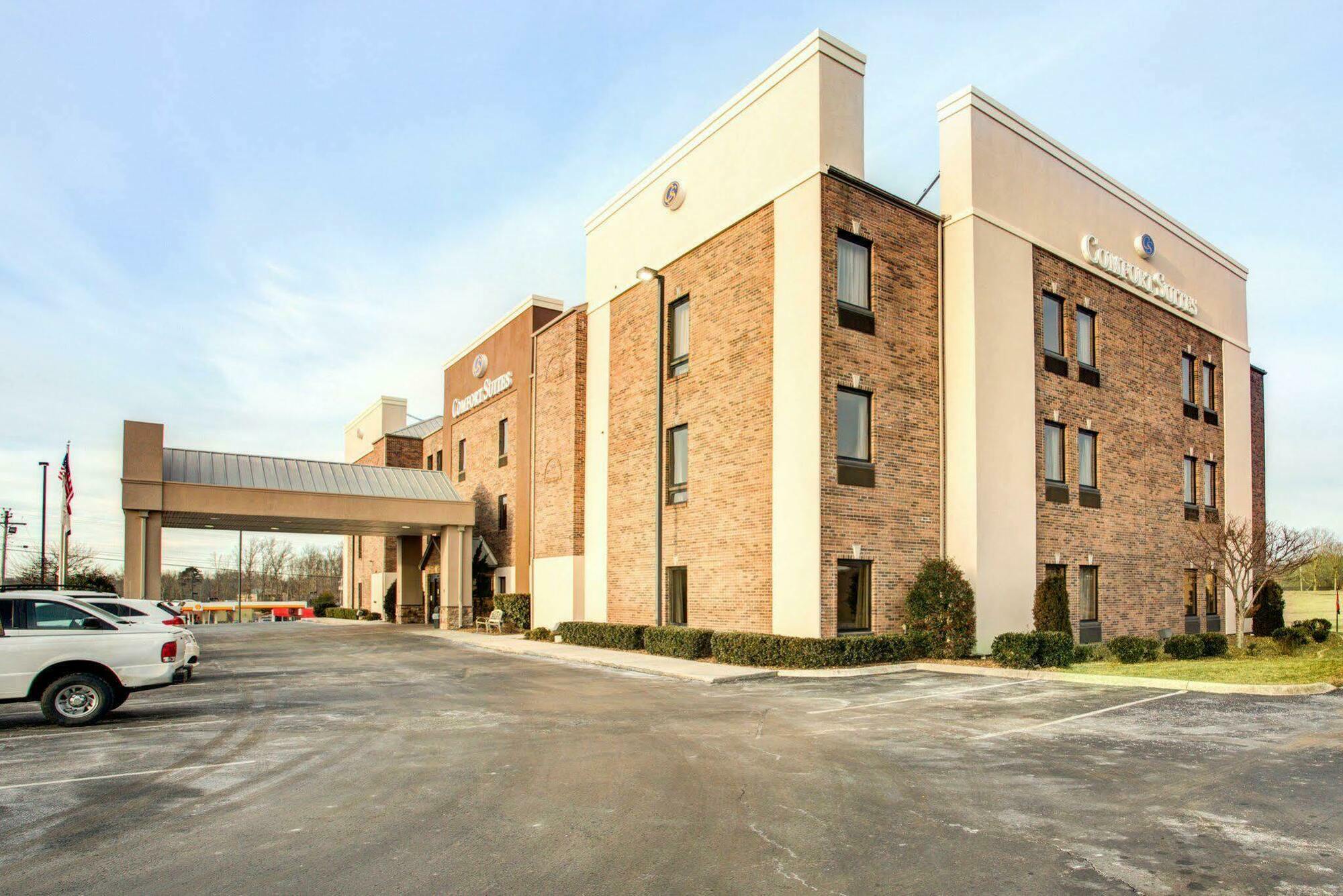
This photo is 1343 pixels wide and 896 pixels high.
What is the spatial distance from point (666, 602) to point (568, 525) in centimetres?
699

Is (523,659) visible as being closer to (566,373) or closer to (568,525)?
(568,525)

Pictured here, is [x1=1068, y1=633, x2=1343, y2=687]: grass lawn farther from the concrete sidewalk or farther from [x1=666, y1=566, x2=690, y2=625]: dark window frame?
[x1=666, y1=566, x2=690, y2=625]: dark window frame

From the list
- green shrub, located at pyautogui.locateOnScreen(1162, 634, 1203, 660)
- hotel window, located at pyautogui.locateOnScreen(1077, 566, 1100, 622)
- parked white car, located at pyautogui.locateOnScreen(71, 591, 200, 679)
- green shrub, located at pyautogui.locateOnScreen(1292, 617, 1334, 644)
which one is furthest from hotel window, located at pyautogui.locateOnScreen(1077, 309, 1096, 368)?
parked white car, located at pyautogui.locateOnScreen(71, 591, 200, 679)

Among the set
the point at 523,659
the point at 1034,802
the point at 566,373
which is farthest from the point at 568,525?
the point at 1034,802

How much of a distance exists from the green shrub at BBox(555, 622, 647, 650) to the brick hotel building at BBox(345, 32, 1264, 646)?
0.95m

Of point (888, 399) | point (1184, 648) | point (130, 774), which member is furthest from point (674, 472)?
point (130, 774)

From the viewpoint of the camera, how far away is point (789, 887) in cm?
579

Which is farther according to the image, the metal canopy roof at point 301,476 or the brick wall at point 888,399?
the metal canopy roof at point 301,476

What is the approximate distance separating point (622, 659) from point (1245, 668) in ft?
43.8

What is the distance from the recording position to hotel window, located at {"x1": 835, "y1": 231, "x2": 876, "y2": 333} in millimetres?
21406

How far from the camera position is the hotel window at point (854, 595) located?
2059 cm

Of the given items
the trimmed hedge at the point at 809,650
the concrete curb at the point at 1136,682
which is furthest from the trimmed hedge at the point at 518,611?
the concrete curb at the point at 1136,682

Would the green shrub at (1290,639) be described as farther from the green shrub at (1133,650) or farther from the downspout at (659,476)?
the downspout at (659,476)

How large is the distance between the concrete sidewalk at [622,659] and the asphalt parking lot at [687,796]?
341 centimetres
